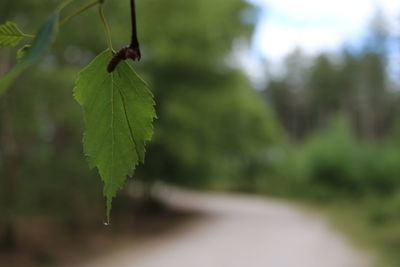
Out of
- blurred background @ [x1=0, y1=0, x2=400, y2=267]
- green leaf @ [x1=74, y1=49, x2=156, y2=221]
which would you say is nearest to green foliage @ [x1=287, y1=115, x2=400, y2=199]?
blurred background @ [x1=0, y1=0, x2=400, y2=267]

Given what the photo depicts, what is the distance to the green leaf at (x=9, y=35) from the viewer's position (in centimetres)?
21

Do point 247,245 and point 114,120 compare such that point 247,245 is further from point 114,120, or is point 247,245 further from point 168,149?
point 114,120

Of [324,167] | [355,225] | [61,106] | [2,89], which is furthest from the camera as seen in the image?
[324,167]

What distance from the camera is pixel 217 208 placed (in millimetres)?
15867

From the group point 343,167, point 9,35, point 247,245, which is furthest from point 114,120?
point 343,167

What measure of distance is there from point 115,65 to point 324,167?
18.7 meters

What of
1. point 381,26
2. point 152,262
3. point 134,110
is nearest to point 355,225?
point 152,262

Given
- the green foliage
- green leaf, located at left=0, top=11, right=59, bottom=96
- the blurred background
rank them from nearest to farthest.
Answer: green leaf, located at left=0, top=11, right=59, bottom=96 < the blurred background < the green foliage

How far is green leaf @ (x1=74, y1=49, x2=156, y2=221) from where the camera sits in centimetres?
23

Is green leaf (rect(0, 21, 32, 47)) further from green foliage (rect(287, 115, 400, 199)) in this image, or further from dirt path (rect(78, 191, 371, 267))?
green foliage (rect(287, 115, 400, 199))

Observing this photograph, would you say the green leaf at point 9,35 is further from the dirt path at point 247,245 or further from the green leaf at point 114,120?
the dirt path at point 247,245

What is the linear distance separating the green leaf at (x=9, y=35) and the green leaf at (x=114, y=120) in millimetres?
29

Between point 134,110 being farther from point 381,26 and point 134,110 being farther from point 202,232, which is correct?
point 381,26

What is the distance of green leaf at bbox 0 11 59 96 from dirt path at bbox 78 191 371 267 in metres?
8.24
